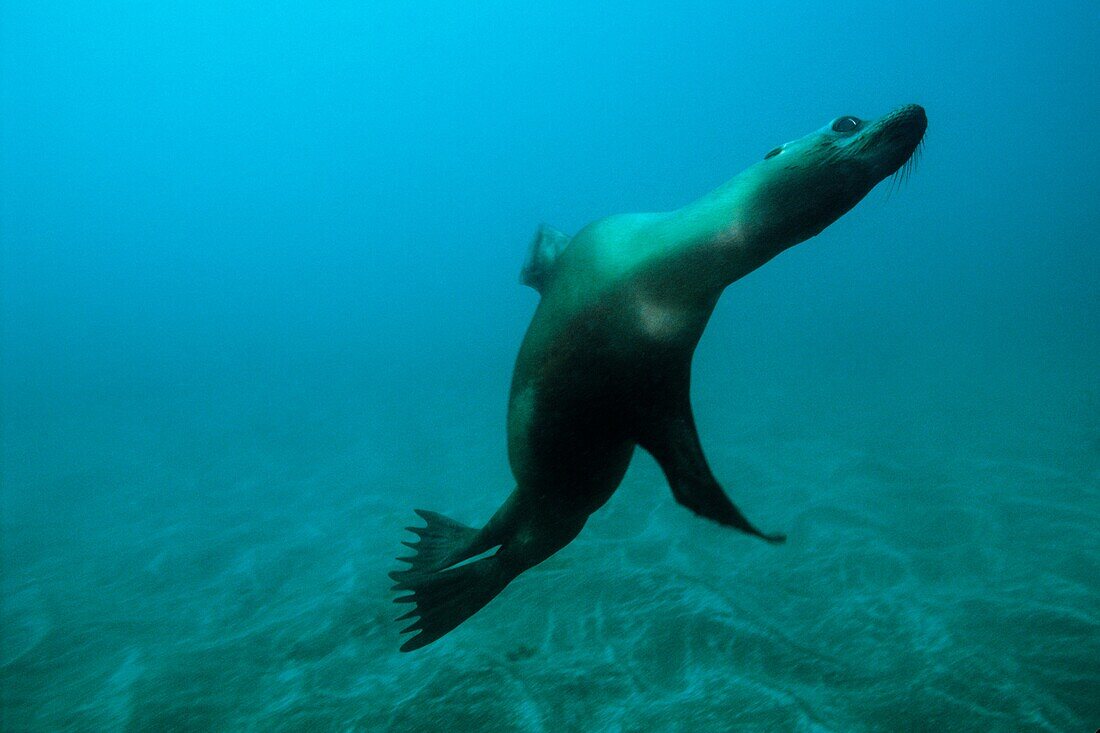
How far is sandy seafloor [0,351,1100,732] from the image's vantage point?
131 inches

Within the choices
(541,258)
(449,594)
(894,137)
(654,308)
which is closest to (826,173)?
(894,137)

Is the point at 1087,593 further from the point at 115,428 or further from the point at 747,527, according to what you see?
the point at 115,428

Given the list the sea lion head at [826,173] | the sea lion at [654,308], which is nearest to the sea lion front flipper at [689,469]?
the sea lion at [654,308]

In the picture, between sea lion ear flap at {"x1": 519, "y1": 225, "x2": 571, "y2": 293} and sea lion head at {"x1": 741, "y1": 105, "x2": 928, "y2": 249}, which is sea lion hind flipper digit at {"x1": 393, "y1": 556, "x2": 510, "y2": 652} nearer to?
sea lion ear flap at {"x1": 519, "y1": 225, "x2": 571, "y2": 293}

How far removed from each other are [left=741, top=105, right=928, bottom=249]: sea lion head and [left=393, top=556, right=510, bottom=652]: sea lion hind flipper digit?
1571 mm

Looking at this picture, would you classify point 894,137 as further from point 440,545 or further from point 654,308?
point 440,545

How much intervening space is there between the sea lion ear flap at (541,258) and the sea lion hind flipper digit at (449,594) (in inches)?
42.1

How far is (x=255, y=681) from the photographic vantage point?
155 inches

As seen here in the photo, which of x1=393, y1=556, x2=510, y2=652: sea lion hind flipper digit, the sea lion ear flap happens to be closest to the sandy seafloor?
x1=393, y1=556, x2=510, y2=652: sea lion hind flipper digit

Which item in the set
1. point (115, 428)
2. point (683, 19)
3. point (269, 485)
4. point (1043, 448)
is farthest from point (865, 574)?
point (683, 19)

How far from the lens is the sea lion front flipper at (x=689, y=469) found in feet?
6.72

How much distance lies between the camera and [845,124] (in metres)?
1.84

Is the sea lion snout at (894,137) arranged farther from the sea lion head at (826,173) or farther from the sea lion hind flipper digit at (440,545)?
the sea lion hind flipper digit at (440,545)

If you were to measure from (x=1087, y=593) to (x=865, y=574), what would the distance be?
1.36m
